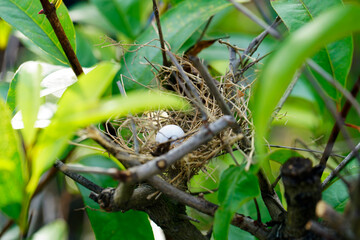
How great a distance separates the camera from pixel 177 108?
2.76 feet

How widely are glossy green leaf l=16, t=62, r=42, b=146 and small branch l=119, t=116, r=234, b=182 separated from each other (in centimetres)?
13

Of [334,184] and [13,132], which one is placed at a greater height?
[13,132]

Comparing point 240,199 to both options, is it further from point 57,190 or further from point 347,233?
point 57,190

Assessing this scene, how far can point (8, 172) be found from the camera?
0.49 m

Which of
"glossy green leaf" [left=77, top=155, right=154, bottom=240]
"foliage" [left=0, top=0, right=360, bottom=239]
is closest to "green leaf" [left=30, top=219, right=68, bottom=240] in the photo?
"foliage" [left=0, top=0, right=360, bottom=239]

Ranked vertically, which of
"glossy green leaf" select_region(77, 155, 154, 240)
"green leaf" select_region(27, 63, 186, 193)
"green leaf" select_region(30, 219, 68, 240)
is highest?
"green leaf" select_region(27, 63, 186, 193)

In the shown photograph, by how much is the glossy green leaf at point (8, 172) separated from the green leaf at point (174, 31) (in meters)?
0.37

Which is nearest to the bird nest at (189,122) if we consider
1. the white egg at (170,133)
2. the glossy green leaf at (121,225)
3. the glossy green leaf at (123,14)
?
the white egg at (170,133)

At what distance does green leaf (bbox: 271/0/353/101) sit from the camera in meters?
0.65

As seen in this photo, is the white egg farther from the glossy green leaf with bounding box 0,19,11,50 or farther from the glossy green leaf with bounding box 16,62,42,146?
the glossy green leaf with bounding box 0,19,11,50

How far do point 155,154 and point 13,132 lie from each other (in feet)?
0.64

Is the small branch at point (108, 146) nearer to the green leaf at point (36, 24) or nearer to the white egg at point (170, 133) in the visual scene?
the white egg at point (170, 133)

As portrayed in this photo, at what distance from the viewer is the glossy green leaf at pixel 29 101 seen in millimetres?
403

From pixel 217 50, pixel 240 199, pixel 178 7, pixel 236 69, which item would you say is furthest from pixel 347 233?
pixel 217 50
